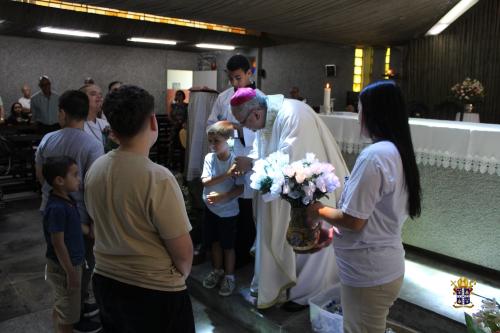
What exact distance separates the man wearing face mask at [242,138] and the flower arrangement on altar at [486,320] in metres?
1.61

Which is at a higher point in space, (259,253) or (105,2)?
(105,2)

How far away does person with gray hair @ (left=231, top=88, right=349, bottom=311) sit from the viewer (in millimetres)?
2463

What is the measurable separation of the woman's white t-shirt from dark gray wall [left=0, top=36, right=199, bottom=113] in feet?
31.6

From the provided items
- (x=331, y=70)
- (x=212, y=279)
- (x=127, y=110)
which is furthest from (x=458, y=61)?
(x=127, y=110)

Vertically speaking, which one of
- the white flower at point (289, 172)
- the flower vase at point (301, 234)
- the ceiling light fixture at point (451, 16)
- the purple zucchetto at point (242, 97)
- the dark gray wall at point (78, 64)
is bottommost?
the flower vase at point (301, 234)

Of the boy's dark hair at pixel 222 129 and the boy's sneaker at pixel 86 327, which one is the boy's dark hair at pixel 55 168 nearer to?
the boy's dark hair at pixel 222 129

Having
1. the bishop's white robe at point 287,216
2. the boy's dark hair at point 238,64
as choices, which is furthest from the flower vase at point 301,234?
the boy's dark hair at point 238,64

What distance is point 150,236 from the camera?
1413 mm

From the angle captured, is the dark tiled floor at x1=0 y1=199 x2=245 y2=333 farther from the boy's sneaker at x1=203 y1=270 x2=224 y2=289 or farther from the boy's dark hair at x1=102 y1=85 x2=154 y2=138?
the boy's dark hair at x1=102 y1=85 x2=154 y2=138

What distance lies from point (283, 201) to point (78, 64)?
29.8 feet

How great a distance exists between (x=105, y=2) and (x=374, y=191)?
4.35m

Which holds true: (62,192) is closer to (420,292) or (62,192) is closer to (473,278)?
(420,292)

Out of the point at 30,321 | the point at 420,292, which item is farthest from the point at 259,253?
the point at 30,321

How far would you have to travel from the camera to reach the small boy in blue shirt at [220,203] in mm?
2775
